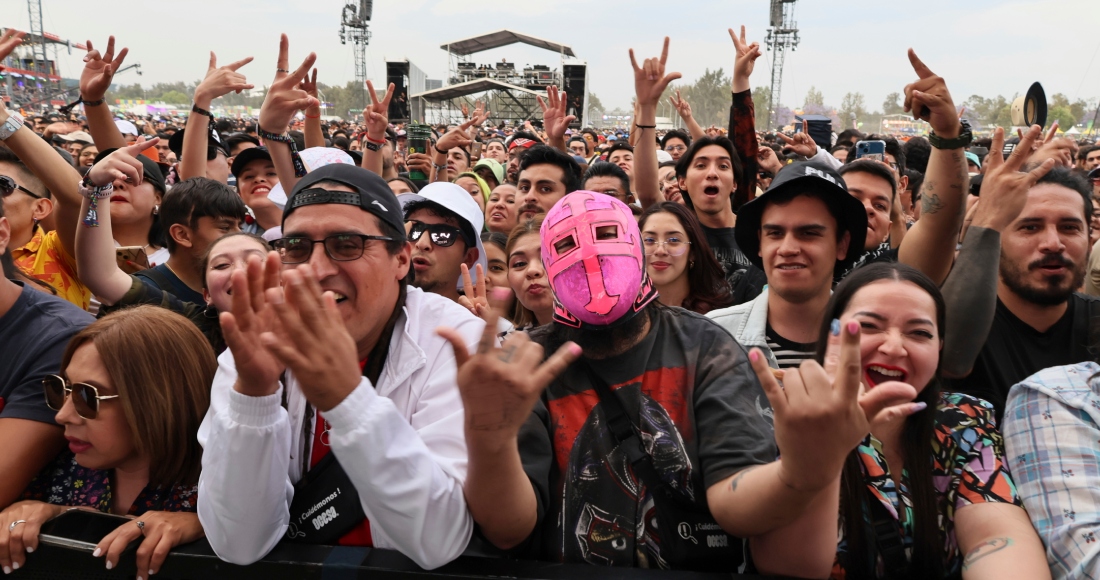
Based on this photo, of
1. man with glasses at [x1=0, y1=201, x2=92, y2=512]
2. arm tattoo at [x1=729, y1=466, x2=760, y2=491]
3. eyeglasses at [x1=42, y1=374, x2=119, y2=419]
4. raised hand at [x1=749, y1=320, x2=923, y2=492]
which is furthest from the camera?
man with glasses at [x1=0, y1=201, x2=92, y2=512]

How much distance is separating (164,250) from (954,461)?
4264 mm

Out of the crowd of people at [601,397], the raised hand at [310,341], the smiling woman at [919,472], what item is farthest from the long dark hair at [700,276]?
the raised hand at [310,341]

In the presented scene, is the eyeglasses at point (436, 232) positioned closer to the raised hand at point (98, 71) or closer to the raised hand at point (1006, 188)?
the raised hand at point (1006, 188)

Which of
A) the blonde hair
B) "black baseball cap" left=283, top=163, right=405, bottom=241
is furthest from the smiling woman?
the blonde hair

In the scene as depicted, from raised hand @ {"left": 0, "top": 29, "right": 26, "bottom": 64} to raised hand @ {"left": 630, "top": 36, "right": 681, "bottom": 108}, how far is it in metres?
3.64

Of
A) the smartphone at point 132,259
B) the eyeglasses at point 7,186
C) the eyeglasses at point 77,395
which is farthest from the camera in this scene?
the smartphone at point 132,259

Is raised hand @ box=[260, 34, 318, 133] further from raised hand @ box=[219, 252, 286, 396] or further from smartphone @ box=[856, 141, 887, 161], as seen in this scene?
smartphone @ box=[856, 141, 887, 161]

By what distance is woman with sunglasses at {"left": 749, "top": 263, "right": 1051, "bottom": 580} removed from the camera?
1801 mm

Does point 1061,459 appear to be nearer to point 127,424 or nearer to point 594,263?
point 594,263

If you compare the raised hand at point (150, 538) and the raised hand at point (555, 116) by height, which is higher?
the raised hand at point (555, 116)

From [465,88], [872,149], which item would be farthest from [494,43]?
[872,149]

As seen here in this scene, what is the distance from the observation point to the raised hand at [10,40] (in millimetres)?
3811

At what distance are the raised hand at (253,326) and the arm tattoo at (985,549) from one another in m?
1.72

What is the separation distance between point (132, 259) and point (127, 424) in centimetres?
241
